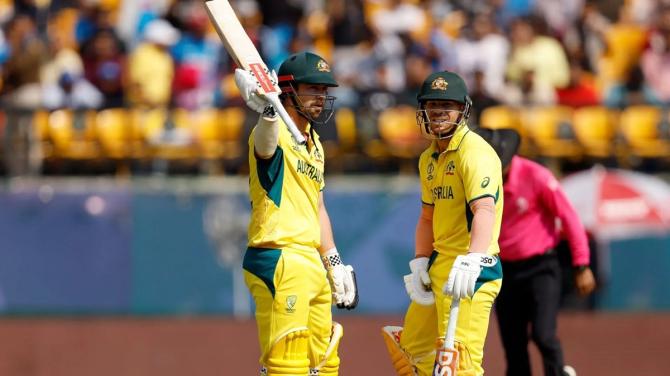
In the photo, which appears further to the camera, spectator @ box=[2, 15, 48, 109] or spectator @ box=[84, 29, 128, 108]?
spectator @ box=[84, 29, 128, 108]

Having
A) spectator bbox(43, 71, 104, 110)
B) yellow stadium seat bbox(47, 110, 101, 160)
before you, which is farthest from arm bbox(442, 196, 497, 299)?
spectator bbox(43, 71, 104, 110)

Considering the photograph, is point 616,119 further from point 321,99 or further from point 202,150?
point 321,99

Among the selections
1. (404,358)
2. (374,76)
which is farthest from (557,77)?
(404,358)

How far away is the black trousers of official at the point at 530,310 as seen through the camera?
31.8 feet

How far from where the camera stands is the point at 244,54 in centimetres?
775

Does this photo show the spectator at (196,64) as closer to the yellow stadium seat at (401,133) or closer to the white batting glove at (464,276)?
the yellow stadium seat at (401,133)

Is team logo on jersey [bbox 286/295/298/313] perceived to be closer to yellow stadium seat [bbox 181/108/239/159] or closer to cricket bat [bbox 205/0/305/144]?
cricket bat [bbox 205/0/305/144]

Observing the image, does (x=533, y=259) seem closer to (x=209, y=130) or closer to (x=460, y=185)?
(x=460, y=185)

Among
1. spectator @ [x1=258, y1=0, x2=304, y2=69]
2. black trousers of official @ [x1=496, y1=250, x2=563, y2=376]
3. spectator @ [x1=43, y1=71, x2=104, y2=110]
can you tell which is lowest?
black trousers of official @ [x1=496, y1=250, x2=563, y2=376]

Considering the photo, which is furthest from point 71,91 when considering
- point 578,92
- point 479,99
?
point 578,92

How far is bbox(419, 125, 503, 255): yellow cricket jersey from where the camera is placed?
780cm

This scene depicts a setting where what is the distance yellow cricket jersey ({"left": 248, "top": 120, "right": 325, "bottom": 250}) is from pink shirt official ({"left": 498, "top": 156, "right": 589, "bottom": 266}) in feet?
6.93

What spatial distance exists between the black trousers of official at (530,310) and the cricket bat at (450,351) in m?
2.14

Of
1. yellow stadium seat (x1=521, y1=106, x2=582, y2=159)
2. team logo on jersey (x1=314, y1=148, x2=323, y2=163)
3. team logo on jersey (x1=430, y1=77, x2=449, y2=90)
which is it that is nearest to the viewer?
team logo on jersey (x1=430, y1=77, x2=449, y2=90)
